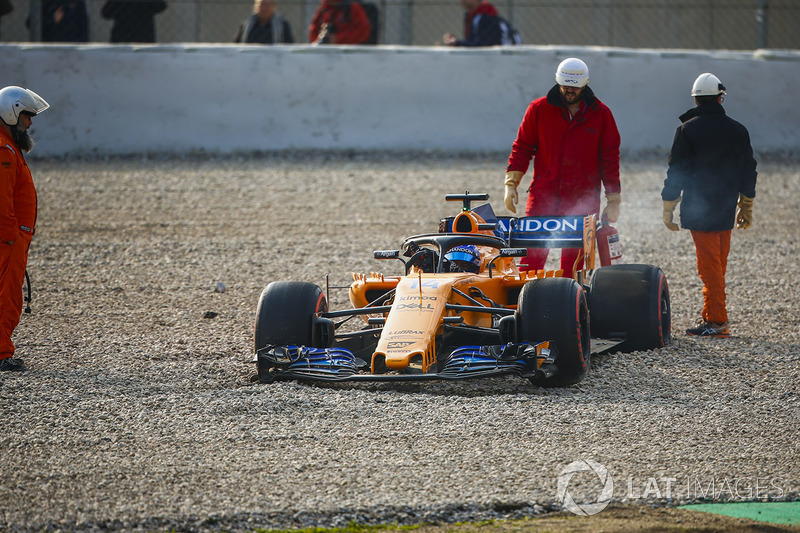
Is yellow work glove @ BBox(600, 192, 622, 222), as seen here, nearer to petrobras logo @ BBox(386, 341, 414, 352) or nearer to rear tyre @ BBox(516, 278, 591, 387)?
rear tyre @ BBox(516, 278, 591, 387)

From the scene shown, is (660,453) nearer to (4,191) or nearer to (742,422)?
(742,422)

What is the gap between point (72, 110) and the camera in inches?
556

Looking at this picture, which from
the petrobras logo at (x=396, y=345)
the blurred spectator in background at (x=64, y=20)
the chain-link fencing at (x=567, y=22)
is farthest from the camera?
the chain-link fencing at (x=567, y=22)

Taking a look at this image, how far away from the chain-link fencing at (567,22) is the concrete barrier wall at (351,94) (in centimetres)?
302

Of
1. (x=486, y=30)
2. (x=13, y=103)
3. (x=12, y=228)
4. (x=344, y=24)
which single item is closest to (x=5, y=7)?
(x=344, y=24)

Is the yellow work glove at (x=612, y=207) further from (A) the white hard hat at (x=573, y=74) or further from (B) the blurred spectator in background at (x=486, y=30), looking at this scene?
(B) the blurred spectator in background at (x=486, y=30)

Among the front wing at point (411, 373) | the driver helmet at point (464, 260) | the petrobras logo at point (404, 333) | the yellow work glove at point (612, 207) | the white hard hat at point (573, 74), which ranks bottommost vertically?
the front wing at point (411, 373)

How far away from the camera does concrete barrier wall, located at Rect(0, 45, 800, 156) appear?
14234mm

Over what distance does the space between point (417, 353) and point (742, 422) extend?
6.09ft

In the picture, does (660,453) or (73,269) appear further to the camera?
(73,269)

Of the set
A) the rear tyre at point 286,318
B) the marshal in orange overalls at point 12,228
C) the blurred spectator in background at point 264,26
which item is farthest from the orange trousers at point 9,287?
the blurred spectator in background at point 264,26

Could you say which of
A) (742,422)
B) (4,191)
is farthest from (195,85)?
(742,422)

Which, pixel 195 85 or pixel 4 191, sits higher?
pixel 195 85

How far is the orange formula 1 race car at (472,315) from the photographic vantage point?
6.36m
